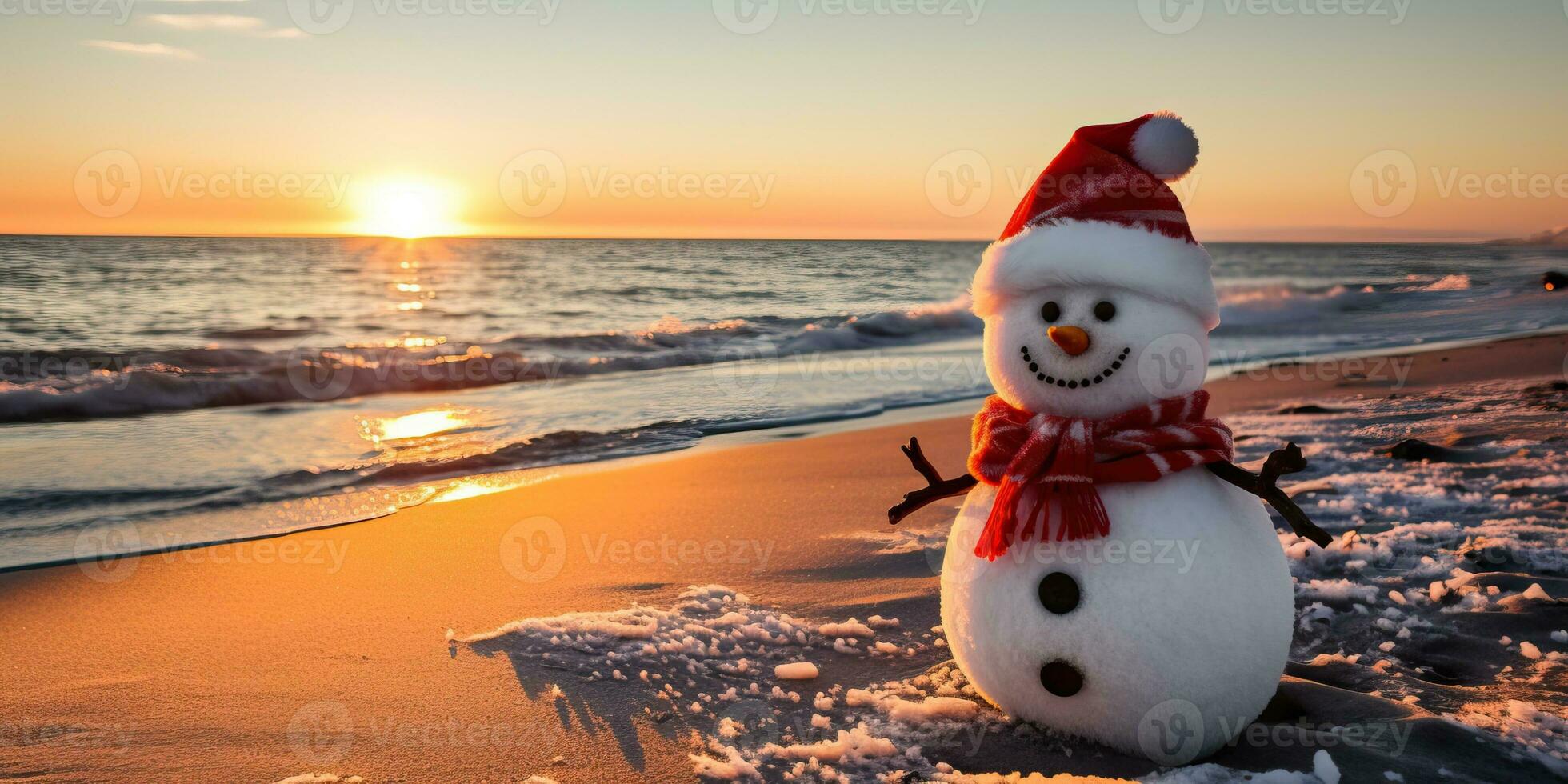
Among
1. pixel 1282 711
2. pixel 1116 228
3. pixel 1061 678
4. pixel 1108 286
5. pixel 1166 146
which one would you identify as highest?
pixel 1166 146

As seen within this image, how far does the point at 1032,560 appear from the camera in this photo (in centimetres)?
267

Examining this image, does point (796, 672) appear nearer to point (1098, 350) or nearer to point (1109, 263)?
point (1098, 350)

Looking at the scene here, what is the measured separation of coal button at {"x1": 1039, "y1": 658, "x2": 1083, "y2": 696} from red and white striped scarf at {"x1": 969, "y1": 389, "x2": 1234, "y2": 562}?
322mm

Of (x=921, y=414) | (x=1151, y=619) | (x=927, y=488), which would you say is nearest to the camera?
(x=1151, y=619)

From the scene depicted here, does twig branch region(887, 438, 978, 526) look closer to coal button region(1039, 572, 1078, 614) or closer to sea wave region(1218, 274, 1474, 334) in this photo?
coal button region(1039, 572, 1078, 614)

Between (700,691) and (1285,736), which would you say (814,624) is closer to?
(700,691)

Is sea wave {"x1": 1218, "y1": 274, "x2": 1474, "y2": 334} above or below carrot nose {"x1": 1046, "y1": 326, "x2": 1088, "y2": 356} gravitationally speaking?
below

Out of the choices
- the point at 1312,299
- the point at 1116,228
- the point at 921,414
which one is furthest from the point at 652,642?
the point at 1312,299

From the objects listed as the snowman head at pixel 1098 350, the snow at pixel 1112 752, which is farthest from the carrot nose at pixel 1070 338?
the snow at pixel 1112 752

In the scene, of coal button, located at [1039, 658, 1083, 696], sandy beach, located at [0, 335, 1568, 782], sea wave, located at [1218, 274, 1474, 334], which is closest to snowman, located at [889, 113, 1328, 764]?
coal button, located at [1039, 658, 1083, 696]

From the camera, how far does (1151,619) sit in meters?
2.53

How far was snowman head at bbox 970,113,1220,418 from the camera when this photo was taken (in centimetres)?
262

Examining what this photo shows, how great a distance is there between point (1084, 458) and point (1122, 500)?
0.17m

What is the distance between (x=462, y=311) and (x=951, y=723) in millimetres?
21261
